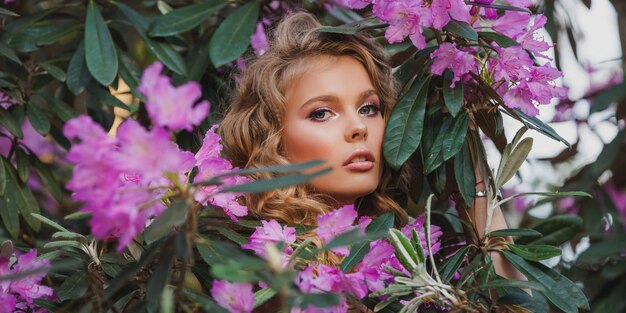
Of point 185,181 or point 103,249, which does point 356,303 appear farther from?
point 103,249

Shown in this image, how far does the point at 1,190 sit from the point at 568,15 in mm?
1655

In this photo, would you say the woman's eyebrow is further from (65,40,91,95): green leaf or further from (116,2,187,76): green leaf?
(65,40,91,95): green leaf

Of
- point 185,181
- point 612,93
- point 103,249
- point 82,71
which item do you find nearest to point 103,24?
point 82,71

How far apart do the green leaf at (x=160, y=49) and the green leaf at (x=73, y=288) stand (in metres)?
0.64

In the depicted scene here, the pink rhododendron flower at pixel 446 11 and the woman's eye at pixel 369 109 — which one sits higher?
the pink rhododendron flower at pixel 446 11

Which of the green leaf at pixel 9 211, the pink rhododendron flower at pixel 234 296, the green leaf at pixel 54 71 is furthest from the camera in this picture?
the green leaf at pixel 54 71

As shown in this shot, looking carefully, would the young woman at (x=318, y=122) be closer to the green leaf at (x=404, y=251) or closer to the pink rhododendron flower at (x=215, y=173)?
the pink rhododendron flower at (x=215, y=173)

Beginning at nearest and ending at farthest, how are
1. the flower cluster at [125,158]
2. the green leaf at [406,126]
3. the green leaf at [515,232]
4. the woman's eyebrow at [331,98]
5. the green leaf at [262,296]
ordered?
the flower cluster at [125,158] → the green leaf at [262,296] → the green leaf at [515,232] → the green leaf at [406,126] → the woman's eyebrow at [331,98]

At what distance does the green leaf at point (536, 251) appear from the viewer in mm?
1513

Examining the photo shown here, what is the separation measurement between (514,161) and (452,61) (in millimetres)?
236

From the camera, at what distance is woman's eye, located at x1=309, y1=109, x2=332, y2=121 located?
1.71m

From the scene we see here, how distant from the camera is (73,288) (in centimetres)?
151

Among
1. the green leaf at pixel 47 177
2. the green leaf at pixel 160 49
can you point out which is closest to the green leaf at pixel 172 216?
the green leaf at pixel 160 49

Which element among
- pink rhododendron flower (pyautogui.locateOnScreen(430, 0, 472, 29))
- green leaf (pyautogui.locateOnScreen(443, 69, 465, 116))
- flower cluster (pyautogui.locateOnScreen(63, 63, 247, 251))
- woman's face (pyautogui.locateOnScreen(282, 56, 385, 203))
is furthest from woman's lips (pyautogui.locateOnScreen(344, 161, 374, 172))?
flower cluster (pyautogui.locateOnScreen(63, 63, 247, 251))
